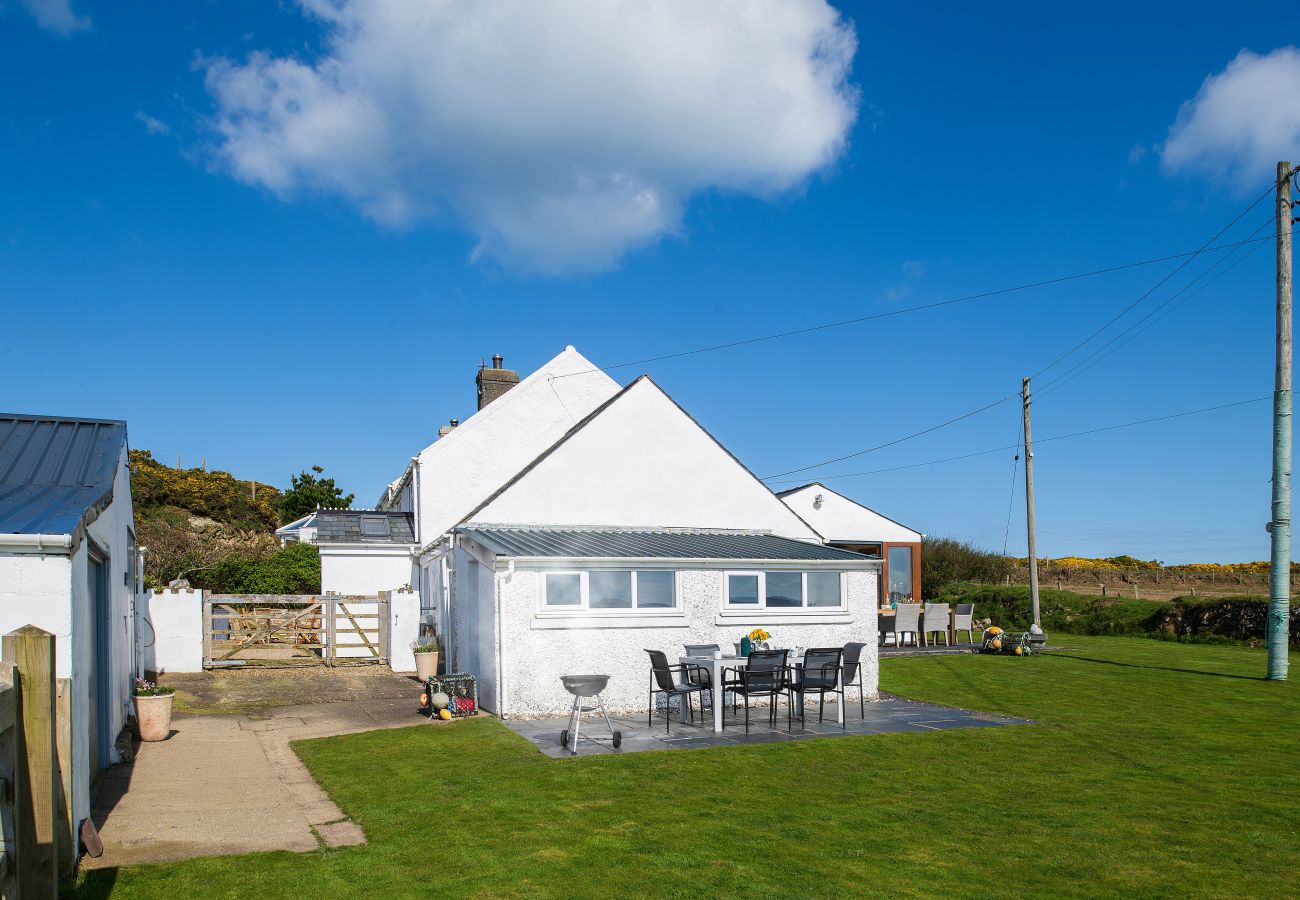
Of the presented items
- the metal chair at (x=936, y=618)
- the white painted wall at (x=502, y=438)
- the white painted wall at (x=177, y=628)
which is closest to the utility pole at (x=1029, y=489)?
the metal chair at (x=936, y=618)

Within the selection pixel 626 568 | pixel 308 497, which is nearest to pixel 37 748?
pixel 626 568

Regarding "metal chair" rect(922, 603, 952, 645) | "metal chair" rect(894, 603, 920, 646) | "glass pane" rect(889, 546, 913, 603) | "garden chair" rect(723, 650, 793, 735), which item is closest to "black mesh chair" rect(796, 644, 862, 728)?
"garden chair" rect(723, 650, 793, 735)

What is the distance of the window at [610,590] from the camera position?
14703mm

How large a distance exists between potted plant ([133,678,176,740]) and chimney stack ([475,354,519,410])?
17815 mm

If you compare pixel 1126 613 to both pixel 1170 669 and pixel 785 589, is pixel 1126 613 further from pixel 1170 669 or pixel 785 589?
pixel 785 589

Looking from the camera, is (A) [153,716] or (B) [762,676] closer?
(A) [153,716]

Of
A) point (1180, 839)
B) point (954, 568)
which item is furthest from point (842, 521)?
point (1180, 839)

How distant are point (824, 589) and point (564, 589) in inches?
180

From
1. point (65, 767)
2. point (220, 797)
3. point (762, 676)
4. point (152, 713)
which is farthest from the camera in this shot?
point (762, 676)

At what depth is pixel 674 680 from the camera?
15.0m

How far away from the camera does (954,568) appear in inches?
1555

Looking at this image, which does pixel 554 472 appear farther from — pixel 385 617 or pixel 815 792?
pixel 815 792

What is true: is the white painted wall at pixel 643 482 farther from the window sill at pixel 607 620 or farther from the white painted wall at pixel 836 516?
the white painted wall at pixel 836 516

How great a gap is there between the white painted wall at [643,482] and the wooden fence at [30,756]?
1190 centimetres
